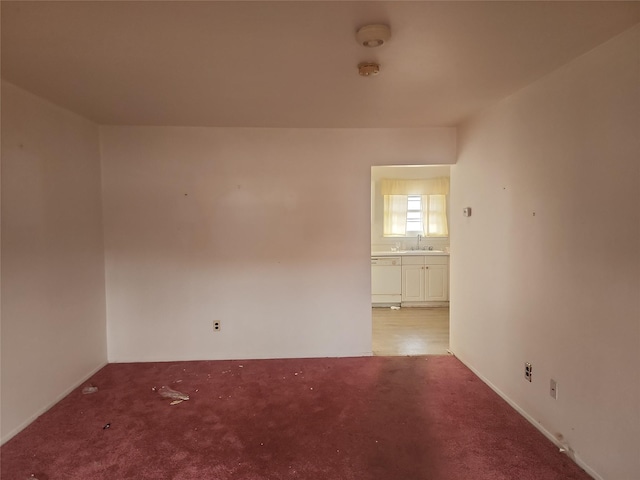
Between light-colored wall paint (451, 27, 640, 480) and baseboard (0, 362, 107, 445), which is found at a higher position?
light-colored wall paint (451, 27, 640, 480)

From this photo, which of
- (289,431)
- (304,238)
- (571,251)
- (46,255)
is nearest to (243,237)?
(304,238)

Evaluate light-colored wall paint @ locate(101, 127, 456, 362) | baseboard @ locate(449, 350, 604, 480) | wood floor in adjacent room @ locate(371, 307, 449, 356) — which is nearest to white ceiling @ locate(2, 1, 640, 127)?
light-colored wall paint @ locate(101, 127, 456, 362)

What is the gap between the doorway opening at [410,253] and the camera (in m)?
5.01

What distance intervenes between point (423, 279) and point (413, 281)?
165mm

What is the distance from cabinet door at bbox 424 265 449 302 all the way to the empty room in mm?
1972

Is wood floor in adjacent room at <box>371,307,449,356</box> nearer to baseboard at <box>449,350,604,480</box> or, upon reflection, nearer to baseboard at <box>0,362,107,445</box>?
baseboard at <box>449,350,604,480</box>

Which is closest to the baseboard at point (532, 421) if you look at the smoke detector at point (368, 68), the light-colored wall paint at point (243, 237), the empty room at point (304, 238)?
the empty room at point (304, 238)

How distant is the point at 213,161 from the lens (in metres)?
3.58

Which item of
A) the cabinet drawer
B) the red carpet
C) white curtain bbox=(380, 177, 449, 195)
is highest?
white curtain bbox=(380, 177, 449, 195)

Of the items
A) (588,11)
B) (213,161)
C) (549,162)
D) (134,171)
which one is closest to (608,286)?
(549,162)

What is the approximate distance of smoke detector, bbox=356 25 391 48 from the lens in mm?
1662

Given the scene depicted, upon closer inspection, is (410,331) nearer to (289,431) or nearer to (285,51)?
(289,431)

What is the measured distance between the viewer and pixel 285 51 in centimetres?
191

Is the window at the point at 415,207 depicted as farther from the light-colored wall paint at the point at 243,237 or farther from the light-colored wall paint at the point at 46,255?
the light-colored wall paint at the point at 46,255
